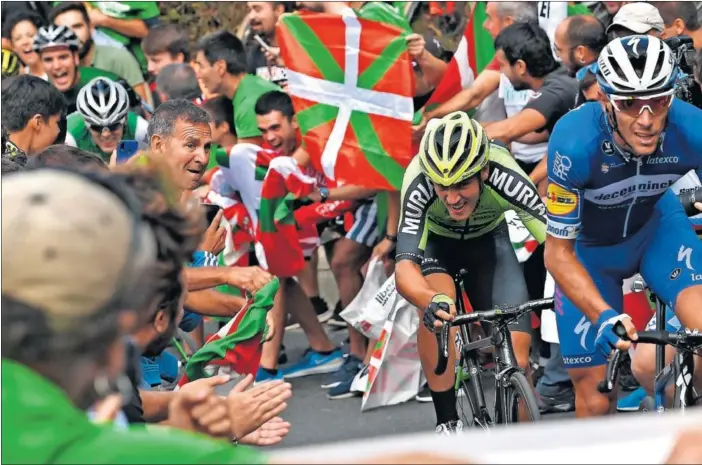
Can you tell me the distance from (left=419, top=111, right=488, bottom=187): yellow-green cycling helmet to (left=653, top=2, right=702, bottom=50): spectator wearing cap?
8.50 ft

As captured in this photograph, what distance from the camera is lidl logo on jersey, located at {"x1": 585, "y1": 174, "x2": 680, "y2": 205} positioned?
6.18 metres

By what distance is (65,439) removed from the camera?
2057 mm

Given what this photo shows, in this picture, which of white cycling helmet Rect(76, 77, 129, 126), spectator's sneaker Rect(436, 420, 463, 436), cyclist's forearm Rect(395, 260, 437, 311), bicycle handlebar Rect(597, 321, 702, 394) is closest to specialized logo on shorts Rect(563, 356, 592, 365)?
cyclist's forearm Rect(395, 260, 437, 311)

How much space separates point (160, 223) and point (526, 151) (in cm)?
674

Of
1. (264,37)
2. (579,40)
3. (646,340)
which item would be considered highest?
(579,40)

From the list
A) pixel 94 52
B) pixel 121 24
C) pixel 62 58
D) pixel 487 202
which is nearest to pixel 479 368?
pixel 487 202

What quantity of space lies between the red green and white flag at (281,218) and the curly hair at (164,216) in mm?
6353

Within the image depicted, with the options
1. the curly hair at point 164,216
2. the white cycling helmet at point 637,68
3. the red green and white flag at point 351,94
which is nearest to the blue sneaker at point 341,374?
the red green and white flag at point 351,94

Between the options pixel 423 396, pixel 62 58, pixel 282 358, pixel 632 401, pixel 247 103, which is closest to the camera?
pixel 632 401

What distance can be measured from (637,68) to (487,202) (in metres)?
1.33

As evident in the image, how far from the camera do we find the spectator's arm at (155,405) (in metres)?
3.90

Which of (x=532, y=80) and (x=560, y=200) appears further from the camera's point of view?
(x=532, y=80)

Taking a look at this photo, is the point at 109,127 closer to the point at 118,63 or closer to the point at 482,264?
the point at 118,63

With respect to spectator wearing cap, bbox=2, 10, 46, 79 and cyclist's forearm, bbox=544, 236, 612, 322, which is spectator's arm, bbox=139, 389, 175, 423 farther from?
spectator wearing cap, bbox=2, 10, 46, 79
